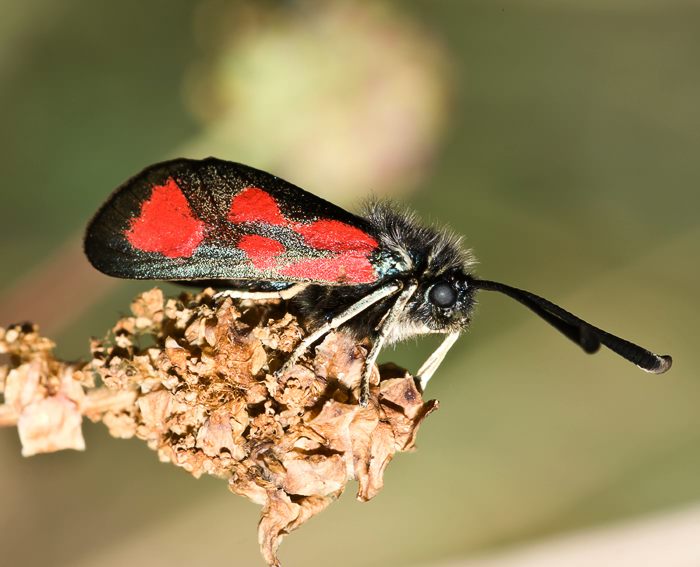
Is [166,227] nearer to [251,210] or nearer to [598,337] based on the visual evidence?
[251,210]

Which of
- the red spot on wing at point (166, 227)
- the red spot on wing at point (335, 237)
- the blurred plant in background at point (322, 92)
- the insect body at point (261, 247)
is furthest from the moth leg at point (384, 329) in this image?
the blurred plant in background at point (322, 92)

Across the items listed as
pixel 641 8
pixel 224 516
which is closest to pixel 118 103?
pixel 224 516

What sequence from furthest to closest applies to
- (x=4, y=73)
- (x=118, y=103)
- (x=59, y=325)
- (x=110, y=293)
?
(x=118, y=103) → (x=4, y=73) → (x=110, y=293) → (x=59, y=325)

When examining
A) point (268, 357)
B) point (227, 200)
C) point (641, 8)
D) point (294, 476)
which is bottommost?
point (294, 476)

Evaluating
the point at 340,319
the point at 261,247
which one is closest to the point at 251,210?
the point at 261,247

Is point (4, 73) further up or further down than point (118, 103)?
further down

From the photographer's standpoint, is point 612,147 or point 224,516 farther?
point 612,147

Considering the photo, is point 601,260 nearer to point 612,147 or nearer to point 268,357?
point 612,147
